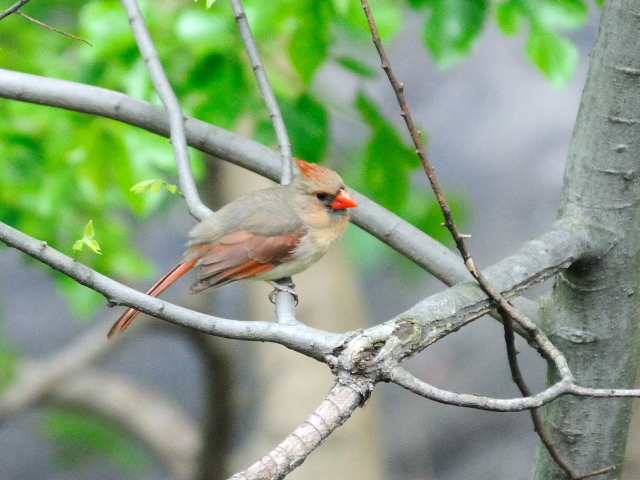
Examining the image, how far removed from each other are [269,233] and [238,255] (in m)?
0.16

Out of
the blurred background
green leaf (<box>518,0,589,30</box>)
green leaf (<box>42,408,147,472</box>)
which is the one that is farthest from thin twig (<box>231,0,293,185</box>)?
green leaf (<box>42,408,147,472</box>)

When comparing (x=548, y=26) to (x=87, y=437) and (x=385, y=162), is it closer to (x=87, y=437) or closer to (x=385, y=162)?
(x=385, y=162)

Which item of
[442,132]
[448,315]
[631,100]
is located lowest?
[448,315]

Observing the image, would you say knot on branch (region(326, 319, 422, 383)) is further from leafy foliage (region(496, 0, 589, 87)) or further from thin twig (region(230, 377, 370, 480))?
leafy foliage (region(496, 0, 589, 87))

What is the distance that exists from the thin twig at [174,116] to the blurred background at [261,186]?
39cm

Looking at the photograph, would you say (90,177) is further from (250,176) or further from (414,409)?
(414,409)

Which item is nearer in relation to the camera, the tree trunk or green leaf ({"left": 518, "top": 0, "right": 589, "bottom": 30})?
the tree trunk

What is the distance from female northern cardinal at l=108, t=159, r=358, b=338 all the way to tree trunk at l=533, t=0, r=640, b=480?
1014 mm

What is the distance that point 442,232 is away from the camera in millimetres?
4199

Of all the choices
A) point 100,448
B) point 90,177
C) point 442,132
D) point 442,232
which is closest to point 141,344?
point 100,448

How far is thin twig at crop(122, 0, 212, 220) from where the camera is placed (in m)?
2.16

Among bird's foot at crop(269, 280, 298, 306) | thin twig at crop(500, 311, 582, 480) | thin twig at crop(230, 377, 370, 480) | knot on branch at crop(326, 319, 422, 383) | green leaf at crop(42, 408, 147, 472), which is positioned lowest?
thin twig at crop(230, 377, 370, 480)

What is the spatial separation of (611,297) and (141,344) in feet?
25.9

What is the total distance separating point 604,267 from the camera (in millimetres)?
1846
